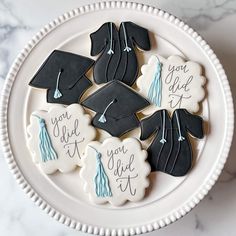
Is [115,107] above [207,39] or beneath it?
beneath

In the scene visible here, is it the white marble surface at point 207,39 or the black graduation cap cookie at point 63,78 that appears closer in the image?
the black graduation cap cookie at point 63,78

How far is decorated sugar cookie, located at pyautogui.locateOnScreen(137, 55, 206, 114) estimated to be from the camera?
2.24 ft

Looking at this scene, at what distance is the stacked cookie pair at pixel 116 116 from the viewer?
0.67 metres

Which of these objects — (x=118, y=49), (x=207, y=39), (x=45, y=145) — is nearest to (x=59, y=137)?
(x=45, y=145)

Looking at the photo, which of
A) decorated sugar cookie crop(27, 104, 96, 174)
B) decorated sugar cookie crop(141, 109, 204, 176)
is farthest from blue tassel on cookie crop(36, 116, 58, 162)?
decorated sugar cookie crop(141, 109, 204, 176)

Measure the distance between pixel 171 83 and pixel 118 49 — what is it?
0.25 ft

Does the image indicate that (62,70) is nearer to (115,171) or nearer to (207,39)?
(115,171)

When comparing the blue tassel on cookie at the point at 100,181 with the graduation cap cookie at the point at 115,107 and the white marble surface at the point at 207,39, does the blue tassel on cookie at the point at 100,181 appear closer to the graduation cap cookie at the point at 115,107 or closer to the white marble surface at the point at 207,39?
the graduation cap cookie at the point at 115,107

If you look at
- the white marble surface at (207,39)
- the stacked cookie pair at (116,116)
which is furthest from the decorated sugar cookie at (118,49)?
the white marble surface at (207,39)

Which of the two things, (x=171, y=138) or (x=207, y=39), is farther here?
(x=207, y=39)

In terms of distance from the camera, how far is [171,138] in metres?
0.67

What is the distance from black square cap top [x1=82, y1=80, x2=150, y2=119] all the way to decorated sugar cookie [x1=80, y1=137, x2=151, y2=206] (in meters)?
0.03

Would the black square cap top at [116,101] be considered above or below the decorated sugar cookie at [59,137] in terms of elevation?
above

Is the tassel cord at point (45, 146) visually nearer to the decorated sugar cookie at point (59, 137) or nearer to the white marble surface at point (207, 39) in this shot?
the decorated sugar cookie at point (59, 137)
